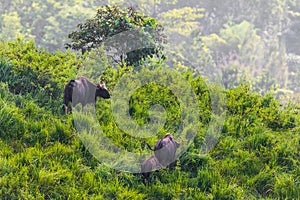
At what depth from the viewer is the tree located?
23.5 feet

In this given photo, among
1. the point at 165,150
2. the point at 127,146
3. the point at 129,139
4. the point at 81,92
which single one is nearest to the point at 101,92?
the point at 81,92

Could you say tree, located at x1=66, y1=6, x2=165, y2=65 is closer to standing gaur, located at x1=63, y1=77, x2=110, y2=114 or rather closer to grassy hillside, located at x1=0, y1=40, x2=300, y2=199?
grassy hillside, located at x1=0, y1=40, x2=300, y2=199

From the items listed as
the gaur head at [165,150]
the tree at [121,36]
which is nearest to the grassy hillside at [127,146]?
the gaur head at [165,150]

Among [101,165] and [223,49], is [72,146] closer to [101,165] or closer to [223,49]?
[101,165]

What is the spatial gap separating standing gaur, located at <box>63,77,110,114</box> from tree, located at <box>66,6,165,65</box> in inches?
68.1

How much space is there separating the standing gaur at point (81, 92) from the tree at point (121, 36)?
1.73 metres

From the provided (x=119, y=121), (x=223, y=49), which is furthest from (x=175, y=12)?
(x=119, y=121)

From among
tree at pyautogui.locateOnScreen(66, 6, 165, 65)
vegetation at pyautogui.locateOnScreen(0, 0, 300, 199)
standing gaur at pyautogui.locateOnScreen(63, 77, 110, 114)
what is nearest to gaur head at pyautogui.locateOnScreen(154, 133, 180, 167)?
vegetation at pyautogui.locateOnScreen(0, 0, 300, 199)

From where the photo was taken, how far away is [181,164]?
493cm

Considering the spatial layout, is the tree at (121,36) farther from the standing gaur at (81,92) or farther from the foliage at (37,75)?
the standing gaur at (81,92)

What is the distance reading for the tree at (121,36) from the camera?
7164 millimetres

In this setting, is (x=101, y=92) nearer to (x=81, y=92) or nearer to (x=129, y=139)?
(x=81, y=92)

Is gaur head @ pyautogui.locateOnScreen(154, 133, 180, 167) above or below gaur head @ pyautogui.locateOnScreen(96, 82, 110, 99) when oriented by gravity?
below

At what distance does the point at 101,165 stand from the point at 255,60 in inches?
1060
